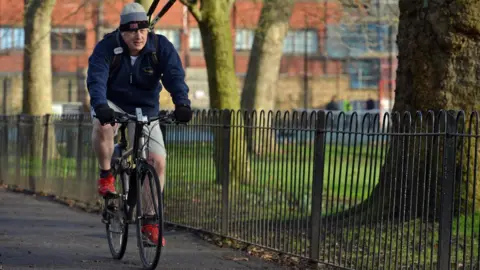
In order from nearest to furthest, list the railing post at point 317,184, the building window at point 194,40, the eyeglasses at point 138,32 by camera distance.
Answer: the eyeglasses at point 138,32 < the railing post at point 317,184 < the building window at point 194,40

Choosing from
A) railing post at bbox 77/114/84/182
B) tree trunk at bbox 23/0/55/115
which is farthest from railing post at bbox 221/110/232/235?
tree trunk at bbox 23/0/55/115

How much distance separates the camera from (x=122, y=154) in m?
9.20

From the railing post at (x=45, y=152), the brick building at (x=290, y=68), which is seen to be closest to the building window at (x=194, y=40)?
the brick building at (x=290, y=68)

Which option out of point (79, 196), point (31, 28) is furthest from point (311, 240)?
point (31, 28)

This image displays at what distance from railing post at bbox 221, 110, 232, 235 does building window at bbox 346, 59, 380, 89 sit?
58962 millimetres

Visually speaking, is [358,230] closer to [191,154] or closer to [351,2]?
[191,154]

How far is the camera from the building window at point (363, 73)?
70125 millimetres

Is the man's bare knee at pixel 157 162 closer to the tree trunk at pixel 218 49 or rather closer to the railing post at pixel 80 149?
the railing post at pixel 80 149

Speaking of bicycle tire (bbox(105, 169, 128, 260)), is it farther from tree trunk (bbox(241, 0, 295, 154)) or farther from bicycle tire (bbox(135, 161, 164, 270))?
tree trunk (bbox(241, 0, 295, 154))

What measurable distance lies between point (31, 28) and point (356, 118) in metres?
20.8

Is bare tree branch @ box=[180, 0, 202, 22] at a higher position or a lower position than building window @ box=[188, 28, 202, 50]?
lower

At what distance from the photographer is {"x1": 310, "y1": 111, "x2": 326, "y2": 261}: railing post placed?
30.9 ft

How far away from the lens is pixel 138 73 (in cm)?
886

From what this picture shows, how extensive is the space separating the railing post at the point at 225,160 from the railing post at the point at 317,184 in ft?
5.86
